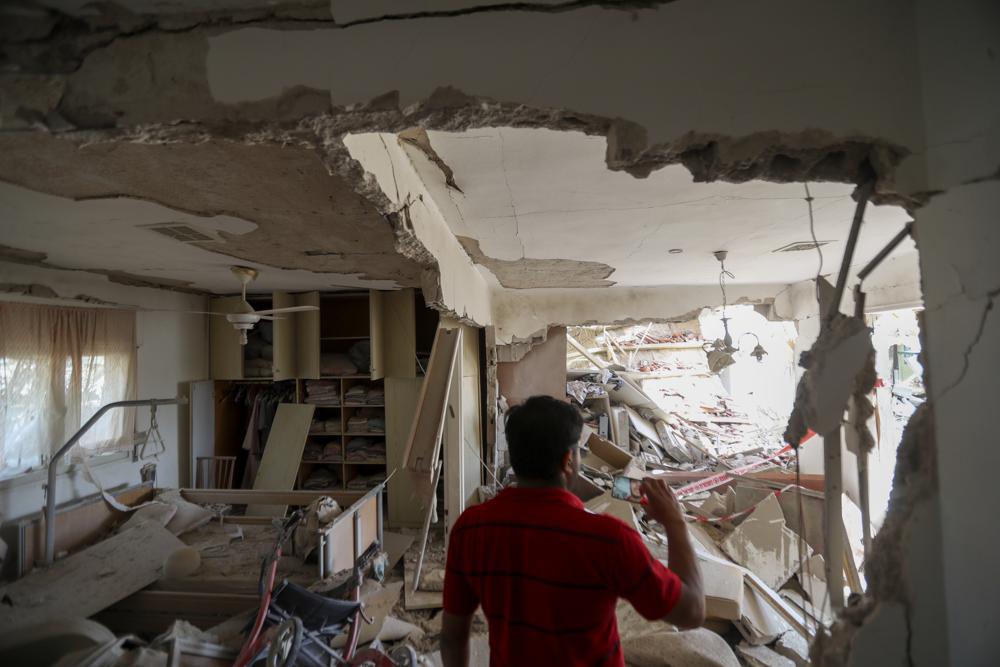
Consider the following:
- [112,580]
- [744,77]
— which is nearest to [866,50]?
[744,77]

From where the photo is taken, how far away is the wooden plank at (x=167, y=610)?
7.84ft

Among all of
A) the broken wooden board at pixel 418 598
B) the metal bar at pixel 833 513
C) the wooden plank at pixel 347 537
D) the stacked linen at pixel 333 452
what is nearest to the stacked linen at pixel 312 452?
the stacked linen at pixel 333 452

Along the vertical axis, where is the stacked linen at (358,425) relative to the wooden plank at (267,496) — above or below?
above

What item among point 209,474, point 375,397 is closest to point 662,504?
point 375,397

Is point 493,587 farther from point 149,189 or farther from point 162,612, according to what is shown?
point 162,612

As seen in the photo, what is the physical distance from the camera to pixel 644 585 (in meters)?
0.90

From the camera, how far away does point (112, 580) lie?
8.29 feet

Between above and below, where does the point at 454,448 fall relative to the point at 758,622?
above

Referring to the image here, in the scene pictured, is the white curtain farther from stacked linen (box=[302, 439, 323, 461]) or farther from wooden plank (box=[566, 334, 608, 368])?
wooden plank (box=[566, 334, 608, 368])

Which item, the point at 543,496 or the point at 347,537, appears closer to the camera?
the point at 543,496

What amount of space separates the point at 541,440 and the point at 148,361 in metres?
4.97

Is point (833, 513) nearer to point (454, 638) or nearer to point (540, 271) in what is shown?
point (454, 638)

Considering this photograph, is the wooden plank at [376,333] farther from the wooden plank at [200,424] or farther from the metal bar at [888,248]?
the metal bar at [888,248]

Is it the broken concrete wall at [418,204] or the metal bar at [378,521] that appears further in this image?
the metal bar at [378,521]
